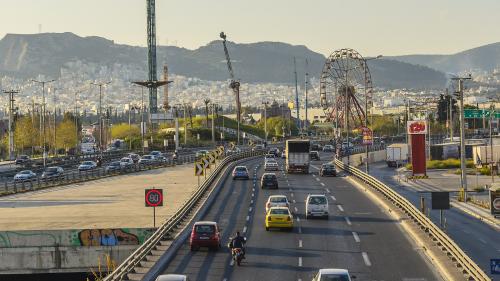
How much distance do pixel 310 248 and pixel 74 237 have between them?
13518 mm

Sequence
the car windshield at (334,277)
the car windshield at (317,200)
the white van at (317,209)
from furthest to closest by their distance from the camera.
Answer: the car windshield at (317,200) → the white van at (317,209) → the car windshield at (334,277)

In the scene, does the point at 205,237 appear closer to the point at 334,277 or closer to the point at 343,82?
the point at 334,277

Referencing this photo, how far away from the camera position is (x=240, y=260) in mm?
35594

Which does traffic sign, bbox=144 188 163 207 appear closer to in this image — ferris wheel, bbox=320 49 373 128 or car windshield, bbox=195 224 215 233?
car windshield, bbox=195 224 215 233

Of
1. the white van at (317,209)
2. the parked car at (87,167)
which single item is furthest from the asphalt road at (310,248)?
the parked car at (87,167)

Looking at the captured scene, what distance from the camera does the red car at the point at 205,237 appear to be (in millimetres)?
39156

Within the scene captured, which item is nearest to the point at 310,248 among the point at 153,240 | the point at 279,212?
the point at 279,212

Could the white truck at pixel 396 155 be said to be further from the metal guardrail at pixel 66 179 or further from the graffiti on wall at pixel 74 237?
the graffiti on wall at pixel 74 237

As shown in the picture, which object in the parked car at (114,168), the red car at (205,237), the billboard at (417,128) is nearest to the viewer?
the red car at (205,237)

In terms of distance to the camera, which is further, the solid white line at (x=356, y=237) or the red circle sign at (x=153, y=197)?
the red circle sign at (x=153, y=197)

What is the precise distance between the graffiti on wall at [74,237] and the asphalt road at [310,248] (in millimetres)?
4890

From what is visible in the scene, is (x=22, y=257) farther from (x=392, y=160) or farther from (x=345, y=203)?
(x=392, y=160)

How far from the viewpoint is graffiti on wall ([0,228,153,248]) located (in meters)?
45.8

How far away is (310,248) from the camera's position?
40.0m
